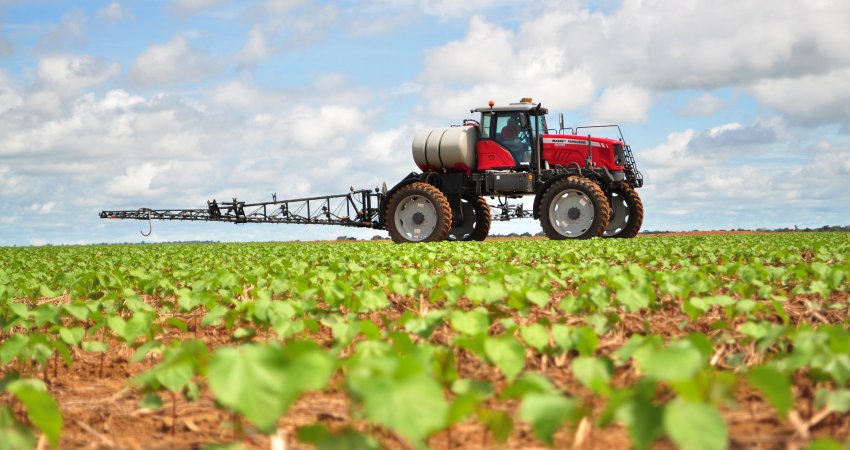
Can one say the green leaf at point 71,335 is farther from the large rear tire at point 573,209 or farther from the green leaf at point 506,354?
the large rear tire at point 573,209

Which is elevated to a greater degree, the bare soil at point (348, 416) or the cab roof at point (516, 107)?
the cab roof at point (516, 107)

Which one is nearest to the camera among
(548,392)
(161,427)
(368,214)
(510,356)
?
(548,392)

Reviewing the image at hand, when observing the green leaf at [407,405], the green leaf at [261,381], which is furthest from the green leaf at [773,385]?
the green leaf at [261,381]

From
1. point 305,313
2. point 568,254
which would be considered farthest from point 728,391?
point 568,254

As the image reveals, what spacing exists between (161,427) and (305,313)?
1761 mm

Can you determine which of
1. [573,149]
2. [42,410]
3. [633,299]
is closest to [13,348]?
[42,410]

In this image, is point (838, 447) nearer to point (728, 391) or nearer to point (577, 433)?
point (728, 391)

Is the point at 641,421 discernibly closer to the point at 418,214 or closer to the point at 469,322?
the point at 469,322

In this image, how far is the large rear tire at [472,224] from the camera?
19703mm

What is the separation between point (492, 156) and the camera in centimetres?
1788

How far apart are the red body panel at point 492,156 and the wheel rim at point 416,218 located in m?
1.55

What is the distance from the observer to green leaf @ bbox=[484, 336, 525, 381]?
9.75 ft

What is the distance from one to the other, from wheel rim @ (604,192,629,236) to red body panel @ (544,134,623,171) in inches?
33.6

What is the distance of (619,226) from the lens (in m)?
18.6
